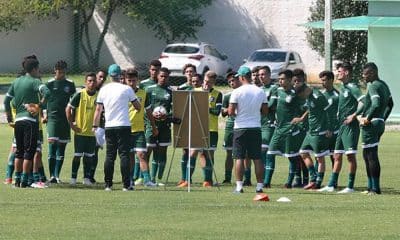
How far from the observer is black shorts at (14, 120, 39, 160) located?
18203 millimetres

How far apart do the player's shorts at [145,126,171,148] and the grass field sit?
1.04 metres

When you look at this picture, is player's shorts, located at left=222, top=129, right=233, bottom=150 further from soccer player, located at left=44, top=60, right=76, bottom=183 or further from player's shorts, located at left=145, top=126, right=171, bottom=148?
soccer player, located at left=44, top=60, right=76, bottom=183

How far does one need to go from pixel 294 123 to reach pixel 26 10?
93.1 ft

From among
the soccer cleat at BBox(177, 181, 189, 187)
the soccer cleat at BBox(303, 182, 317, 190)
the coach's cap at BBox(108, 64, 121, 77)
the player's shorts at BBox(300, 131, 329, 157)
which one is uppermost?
the coach's cap at BBox(108, 64, 121, 77)

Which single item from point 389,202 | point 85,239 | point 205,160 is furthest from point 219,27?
point 85,239

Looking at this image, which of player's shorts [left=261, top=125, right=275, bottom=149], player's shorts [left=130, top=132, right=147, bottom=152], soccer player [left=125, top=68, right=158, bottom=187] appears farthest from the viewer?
player's shorts [left=261, top=125, right=275, bottom=149]

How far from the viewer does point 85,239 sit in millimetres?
12852

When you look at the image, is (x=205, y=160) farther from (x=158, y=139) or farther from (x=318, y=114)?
(x=318, y=114)

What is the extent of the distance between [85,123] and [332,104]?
4090 millimetres

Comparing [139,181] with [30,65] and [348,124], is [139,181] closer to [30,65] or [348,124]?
[30,65]

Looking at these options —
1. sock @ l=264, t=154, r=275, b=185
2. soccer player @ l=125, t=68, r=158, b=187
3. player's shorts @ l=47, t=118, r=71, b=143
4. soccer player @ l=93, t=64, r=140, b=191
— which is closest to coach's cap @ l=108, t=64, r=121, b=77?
soccer player @ l=93, t=64, r=140, b=191

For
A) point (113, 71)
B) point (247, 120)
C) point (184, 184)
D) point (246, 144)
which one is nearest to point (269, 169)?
point (184, 184)

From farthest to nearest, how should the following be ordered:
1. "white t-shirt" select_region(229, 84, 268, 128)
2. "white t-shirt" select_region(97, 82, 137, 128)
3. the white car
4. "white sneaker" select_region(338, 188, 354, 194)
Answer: the white car < "white sneaker" select_region(338, 188, 354, 194) < "white t-shirt" select_region(97, 82, 137, 128) < "white t-shirt" select_region(229, 84, 268, 128)

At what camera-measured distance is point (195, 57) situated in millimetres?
45656
